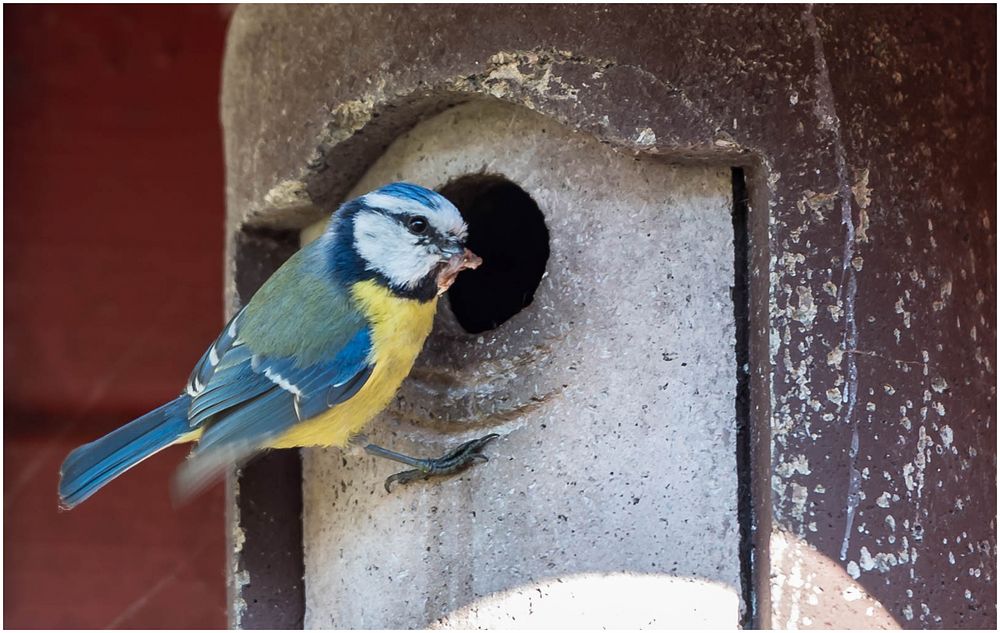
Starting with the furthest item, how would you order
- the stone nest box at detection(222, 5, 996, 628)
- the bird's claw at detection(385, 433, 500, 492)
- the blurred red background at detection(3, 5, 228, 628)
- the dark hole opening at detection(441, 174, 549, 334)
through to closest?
the blurred red background at detection(3, 5, 228, 628)
the dark hole opening at detection(441, 174, 549, 334)
the bird's claw at detection(385, 433, 500, 492)
the stone nest box at detection(222, 5, 996, 628)

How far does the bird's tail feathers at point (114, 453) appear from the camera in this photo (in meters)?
2.33

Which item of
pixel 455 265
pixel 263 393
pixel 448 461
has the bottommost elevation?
pixel 448 461

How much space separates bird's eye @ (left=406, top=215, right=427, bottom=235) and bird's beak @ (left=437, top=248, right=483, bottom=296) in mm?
66

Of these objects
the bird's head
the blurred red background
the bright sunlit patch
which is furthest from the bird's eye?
the blurred red background

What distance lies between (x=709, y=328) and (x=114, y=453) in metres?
0.91

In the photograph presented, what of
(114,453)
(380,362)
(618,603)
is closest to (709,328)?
(618,603)

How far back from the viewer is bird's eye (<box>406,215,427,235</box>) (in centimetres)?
233

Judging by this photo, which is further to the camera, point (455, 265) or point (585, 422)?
point (455, 265)

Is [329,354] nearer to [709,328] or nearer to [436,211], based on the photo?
[436,211]

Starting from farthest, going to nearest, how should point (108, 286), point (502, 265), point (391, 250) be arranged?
point (108, 286), point (502, 265), point (391, 250)

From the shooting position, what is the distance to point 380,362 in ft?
7.72

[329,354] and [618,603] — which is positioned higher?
[329,354]

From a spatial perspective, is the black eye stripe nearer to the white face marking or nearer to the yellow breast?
the white face marking

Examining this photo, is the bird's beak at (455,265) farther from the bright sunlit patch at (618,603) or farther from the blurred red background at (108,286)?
the blurred red background at (108,286)
